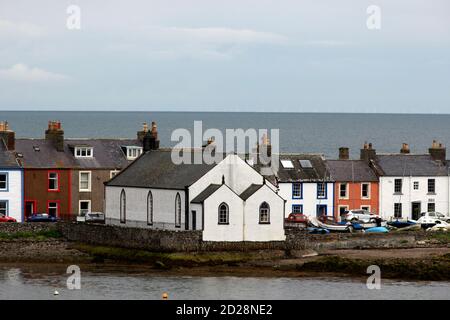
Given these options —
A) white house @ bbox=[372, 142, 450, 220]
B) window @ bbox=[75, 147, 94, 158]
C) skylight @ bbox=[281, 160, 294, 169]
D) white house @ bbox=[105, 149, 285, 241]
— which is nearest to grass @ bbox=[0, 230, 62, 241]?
white house @ bbox=[105, 149, 285, 241]

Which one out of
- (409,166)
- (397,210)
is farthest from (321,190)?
(409,166)

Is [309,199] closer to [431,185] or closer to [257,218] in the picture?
[431,185]

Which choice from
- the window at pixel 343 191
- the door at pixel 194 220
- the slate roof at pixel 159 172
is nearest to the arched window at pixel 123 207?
the slate roof at pixel 159 172

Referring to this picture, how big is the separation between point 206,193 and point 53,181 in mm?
14396

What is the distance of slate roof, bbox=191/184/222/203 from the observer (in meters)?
67.8

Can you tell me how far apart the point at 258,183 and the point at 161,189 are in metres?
4.92

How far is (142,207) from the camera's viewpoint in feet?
237

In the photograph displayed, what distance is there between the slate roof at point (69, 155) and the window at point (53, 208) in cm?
213

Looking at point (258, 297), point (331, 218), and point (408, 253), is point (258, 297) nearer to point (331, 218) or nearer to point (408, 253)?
point (408, 253)

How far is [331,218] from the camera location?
81.7 meters

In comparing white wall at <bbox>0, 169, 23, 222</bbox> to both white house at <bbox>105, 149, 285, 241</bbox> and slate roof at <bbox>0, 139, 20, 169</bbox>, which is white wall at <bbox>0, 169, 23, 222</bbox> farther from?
white house at <bbox>105, 149, 285, 241</bbox>

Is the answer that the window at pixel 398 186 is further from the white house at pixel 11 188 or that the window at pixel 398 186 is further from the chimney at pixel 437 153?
the white house at pixel 11 188

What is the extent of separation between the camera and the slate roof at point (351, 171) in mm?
84688
